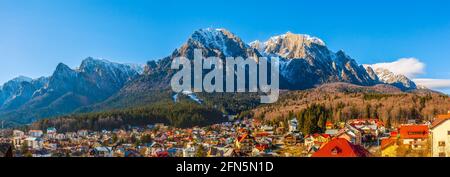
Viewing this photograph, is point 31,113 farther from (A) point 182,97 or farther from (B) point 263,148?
(B) point 263,148

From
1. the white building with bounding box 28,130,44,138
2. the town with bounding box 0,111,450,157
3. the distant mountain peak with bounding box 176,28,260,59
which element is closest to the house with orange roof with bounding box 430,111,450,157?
the town with bounding box 0,111,450,157

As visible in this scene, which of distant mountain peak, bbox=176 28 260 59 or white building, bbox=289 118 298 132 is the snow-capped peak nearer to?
distant mountain peak, bbox=176 28 260 59

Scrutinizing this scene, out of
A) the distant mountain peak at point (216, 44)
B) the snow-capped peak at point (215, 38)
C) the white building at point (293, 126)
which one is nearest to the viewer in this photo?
the white building at point (293, 126)

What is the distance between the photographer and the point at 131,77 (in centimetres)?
16488

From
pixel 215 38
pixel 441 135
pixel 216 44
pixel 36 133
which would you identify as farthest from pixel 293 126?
pixel 215 38

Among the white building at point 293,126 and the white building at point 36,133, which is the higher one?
the white building at point 293,126

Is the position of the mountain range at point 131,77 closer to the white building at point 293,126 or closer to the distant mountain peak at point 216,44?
the distant mountain peak at point 216,44

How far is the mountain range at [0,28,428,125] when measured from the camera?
128m

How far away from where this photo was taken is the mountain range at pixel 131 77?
127938mm

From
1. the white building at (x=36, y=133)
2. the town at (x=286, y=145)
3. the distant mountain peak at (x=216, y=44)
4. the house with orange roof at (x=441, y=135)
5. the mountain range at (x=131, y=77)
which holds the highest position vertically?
the distant mountain peak at (x=216, y=44)

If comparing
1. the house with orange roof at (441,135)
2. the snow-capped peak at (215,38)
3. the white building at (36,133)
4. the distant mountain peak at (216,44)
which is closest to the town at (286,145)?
the house with orange roof at (441,135)

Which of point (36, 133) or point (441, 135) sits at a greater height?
point (441, 135)

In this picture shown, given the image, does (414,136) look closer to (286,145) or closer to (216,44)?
(286,145)
